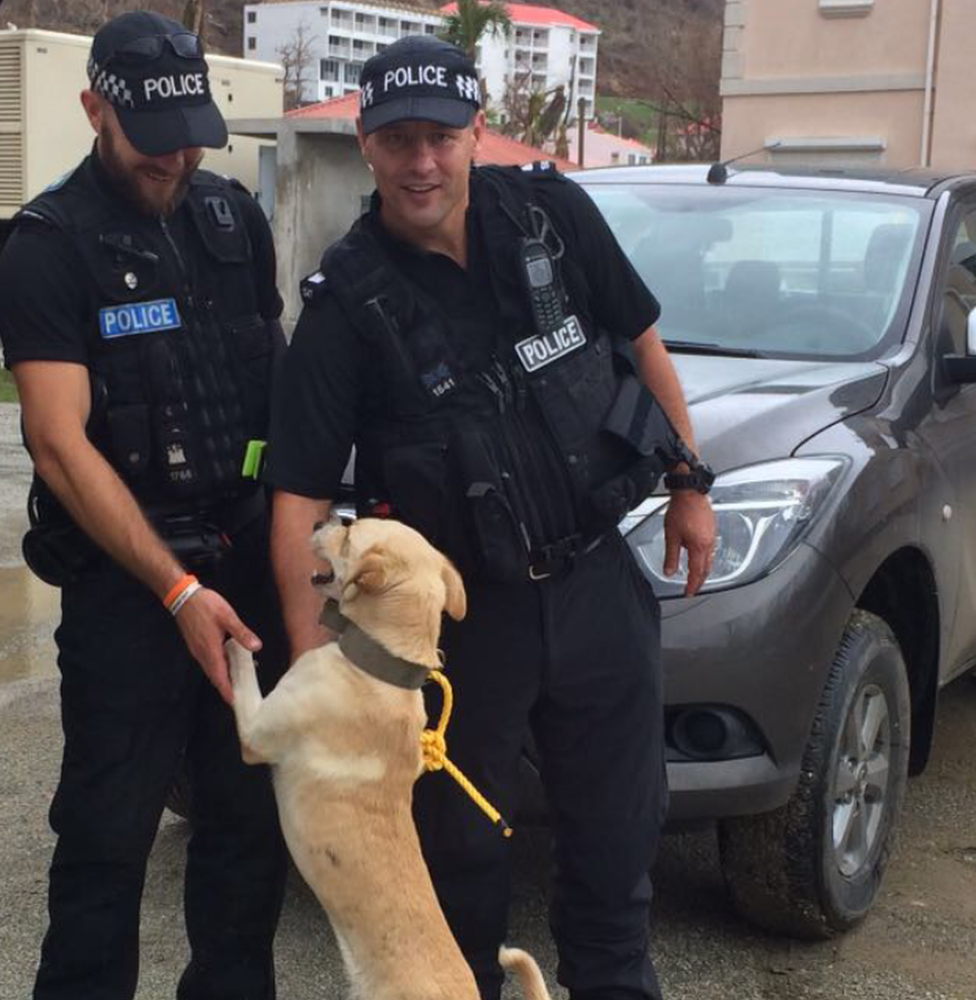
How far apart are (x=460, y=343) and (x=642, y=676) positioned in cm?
70

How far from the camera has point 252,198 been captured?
10.3ft

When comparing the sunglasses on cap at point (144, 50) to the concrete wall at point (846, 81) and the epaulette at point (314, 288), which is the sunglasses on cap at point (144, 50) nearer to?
the epaulette at point (314, 288)

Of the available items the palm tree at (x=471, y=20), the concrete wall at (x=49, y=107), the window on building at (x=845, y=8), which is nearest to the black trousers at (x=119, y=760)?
the concrete wall at (x=49, y=107)

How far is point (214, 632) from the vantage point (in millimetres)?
2600

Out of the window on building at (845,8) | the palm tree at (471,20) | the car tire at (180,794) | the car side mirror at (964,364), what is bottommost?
the car tire at (180,794)

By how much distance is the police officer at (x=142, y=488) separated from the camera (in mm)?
2689

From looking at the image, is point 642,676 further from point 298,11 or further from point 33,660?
point 298,11

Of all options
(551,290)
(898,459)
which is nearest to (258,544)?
(551,290)

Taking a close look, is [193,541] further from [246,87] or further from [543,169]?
[246,87]

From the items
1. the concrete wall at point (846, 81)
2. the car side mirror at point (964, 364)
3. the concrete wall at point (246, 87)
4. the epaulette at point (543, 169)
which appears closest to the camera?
the epaulette at point (543, 169)

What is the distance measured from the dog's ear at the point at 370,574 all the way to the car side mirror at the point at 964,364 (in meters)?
2.31

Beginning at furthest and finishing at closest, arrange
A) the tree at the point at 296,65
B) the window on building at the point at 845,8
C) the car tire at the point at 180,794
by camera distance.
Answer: the tree at the point at 296,65 → the window on building at the point at 845,8 → the car tire at the point at 180,794

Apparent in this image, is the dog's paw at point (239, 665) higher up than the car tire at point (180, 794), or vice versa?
the dog's paw at point (239, 665)

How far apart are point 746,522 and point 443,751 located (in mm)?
1065
